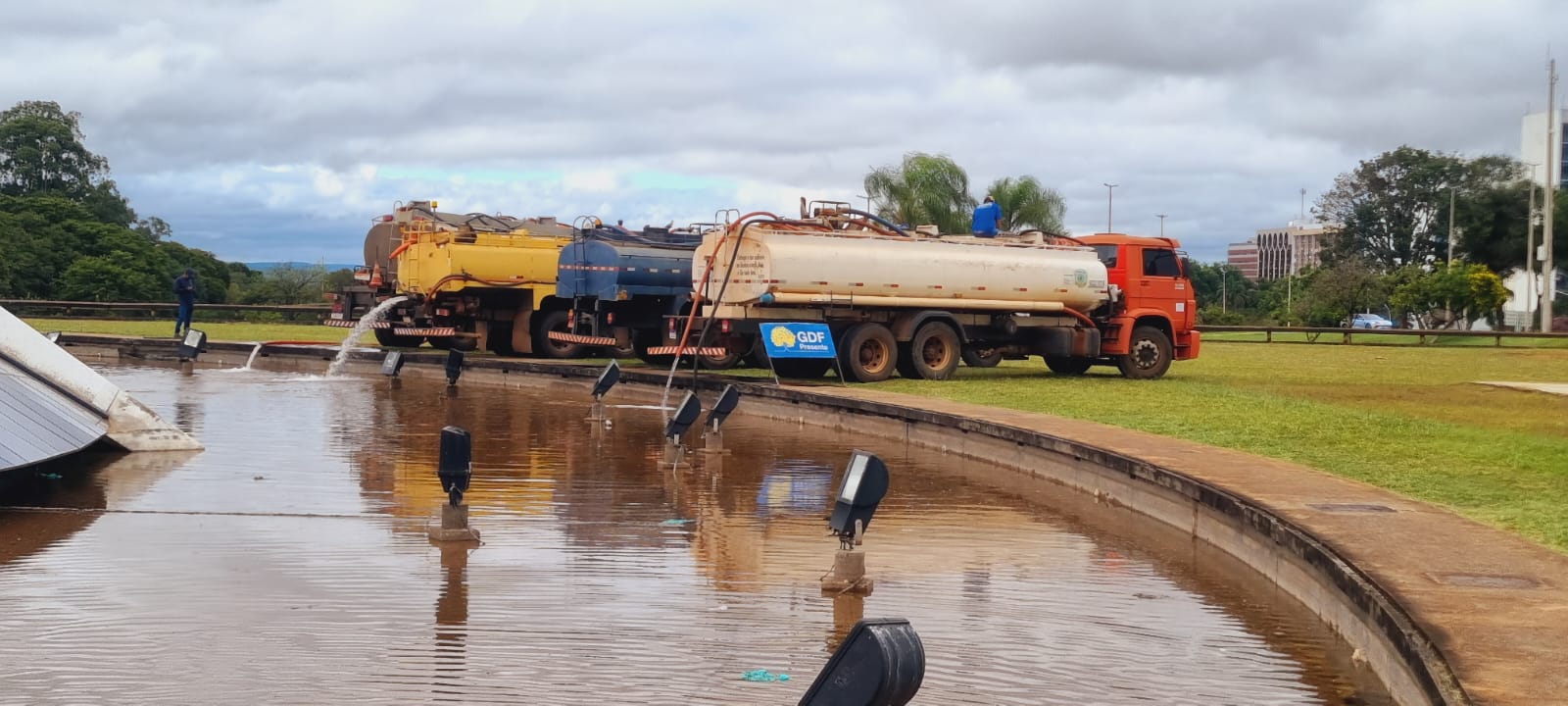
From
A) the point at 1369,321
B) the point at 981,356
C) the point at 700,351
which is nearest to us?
the point at 700,351

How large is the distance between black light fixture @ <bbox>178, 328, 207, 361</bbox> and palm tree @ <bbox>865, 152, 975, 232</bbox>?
35703 millimetres

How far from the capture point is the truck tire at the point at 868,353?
71.4 ft

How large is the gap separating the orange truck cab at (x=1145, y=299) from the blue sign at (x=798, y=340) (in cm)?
547

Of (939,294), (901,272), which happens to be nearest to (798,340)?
(901,272)

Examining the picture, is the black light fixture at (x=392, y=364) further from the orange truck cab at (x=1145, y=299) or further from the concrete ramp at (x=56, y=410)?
the orange truck cab at (x=1145, y=299)

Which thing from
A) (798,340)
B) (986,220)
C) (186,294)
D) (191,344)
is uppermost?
(986,220)

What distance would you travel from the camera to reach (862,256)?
2148cm

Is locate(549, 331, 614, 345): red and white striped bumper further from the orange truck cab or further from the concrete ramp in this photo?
the concrete ramp

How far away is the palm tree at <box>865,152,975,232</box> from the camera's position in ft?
197

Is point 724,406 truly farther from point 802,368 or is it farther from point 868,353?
point 802,368

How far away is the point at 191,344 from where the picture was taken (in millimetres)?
27062

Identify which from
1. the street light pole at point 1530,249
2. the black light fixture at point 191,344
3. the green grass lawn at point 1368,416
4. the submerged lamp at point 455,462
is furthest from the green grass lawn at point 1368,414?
the street light pole at point 1530,249

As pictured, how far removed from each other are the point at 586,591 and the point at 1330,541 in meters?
3.96

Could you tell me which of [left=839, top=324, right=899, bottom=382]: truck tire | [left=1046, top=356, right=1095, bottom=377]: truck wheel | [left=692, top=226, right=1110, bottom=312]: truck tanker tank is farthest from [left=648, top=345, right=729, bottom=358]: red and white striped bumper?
[left=1046, top=356, right=1095, bottom=377]: truck wheel
